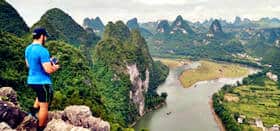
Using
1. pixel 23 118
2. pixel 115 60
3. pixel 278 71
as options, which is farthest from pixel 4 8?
pixel 278 71

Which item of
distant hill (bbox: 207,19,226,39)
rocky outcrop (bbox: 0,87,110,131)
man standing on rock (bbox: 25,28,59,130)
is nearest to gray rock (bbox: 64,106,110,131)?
rocky outcrop (bbox: 0,87,110,131)

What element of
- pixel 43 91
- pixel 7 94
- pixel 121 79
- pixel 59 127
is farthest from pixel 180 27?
pixel 43 91

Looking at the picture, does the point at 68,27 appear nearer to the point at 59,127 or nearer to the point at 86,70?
the point at 86,70

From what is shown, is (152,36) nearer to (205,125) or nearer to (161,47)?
(161,47)

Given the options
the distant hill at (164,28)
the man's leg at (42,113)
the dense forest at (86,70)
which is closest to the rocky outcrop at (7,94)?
the man's leg at (42,113)

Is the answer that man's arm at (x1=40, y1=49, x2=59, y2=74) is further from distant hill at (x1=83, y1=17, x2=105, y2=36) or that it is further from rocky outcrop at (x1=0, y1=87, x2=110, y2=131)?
distant hill at (x1=83, y1=17, x2=105, y2=36)

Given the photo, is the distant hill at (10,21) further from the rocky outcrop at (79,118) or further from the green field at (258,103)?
the rocky outcrop at (79,118)
